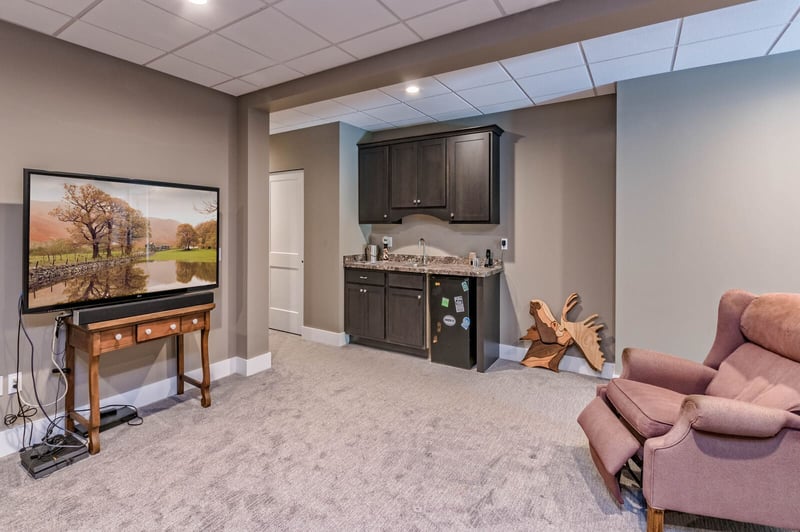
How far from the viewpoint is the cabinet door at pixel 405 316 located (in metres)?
4.41

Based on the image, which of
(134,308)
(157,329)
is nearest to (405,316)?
(157,329)

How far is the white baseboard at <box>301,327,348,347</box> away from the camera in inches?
195

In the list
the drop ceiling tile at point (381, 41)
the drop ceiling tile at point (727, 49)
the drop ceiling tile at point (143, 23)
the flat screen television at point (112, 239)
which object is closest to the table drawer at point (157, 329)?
the flat screen television at point (112, 239)

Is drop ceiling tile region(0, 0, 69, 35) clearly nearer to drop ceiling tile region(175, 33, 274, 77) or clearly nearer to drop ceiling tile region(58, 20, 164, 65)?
drop ceiling tile region(58, 20, 164, 65)

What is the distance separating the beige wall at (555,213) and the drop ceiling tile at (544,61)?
998mm

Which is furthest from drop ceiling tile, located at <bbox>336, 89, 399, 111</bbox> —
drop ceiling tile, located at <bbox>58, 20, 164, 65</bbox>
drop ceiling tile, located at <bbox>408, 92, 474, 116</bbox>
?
drop ceiling tile, located at <bbox>58, 20, 164, 65</bbox>

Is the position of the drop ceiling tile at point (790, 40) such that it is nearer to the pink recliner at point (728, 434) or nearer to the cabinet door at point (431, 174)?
the pink recliner at point (728, 434)

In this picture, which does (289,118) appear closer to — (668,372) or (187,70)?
(187,70)

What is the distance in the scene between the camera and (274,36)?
2617 millimetres

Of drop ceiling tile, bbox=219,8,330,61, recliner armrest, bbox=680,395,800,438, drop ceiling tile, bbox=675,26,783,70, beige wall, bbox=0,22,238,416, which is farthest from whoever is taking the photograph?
drop ceiling tile, bbox=675,26,783,70

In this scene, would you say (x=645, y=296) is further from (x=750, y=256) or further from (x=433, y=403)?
(x=433, y=403)

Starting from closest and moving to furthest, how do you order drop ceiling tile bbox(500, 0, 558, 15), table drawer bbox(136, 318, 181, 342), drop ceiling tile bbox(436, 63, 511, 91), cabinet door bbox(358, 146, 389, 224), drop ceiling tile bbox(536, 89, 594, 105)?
drop ceiling tile bbox(500, 0, 558, 15) → table drawer bbox(136, 318, 181, 342) → drop ceiling tile bbox(436, 63, 511, 91) → drop ceiling tile bbox(536, 89, 594, 105) → cabinet door bbox(358, 146, 389, 224)

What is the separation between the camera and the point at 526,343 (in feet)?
14.3

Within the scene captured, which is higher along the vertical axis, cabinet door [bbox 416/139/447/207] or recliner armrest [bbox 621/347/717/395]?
cabinet door [bbox 416/139/447/207]
